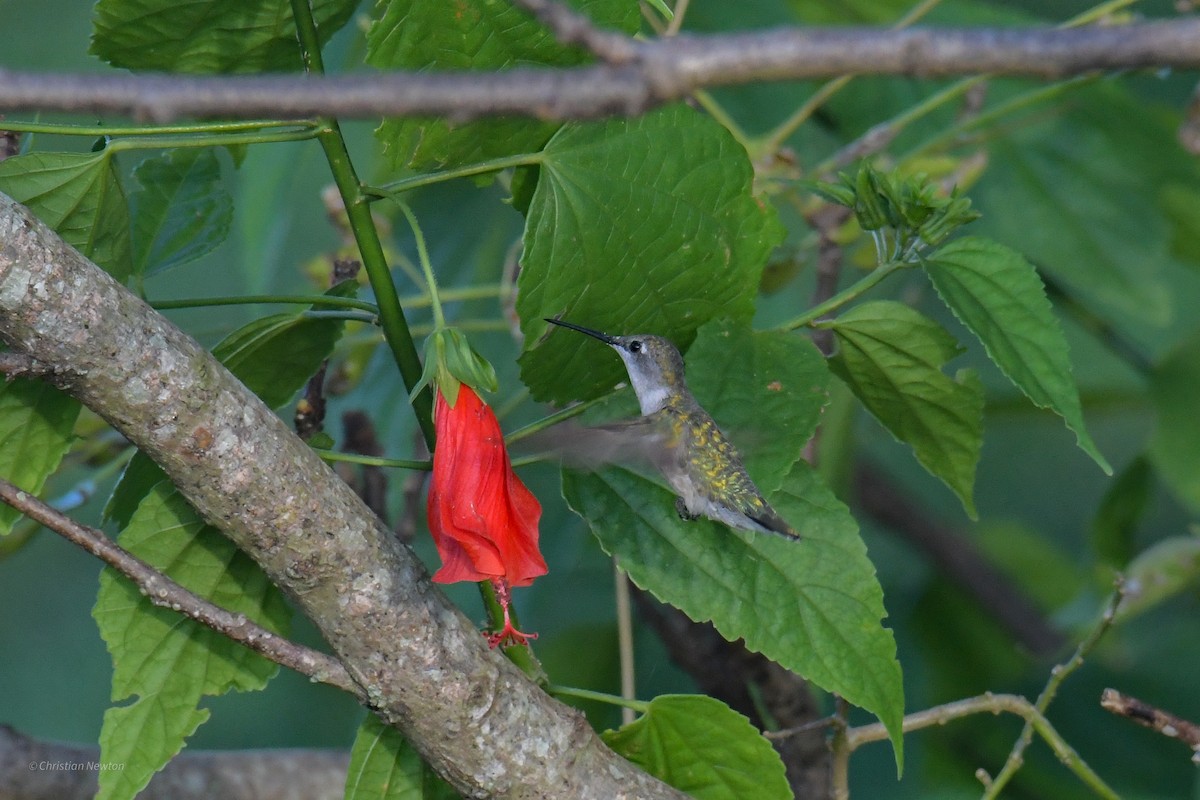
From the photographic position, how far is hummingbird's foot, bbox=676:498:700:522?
0.89m

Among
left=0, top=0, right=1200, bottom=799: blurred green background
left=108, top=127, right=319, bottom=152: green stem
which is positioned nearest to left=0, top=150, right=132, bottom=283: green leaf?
left=108, top=127, right=319, bottom=152: green stem

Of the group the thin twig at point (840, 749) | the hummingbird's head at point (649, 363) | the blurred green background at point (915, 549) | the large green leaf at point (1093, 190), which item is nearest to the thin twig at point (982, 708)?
the thin twig at point (840, 749)

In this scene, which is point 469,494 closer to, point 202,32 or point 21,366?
point 21,366

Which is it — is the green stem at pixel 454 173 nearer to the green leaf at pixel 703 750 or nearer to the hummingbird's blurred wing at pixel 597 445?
the hummingbird's blurred wing at pixel 597 445

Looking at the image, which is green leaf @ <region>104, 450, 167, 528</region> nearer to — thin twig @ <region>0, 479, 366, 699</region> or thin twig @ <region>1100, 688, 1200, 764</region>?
thin twig @ <region>0, 479, 366, 699</region>

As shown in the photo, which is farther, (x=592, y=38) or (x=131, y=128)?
(x=131, y=128)

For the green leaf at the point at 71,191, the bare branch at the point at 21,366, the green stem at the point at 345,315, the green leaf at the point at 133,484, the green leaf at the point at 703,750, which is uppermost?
the green leaf at the point at 71,191

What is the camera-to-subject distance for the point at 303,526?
705 mm

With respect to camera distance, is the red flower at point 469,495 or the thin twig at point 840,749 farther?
the thin twig at point 840,749

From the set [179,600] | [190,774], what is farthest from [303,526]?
[190,774]

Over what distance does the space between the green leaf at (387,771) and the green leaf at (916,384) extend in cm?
47

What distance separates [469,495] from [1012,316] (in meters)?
0.43

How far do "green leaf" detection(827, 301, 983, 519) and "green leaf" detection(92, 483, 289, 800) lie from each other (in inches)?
20.1

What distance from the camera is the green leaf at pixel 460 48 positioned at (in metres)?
0.74
